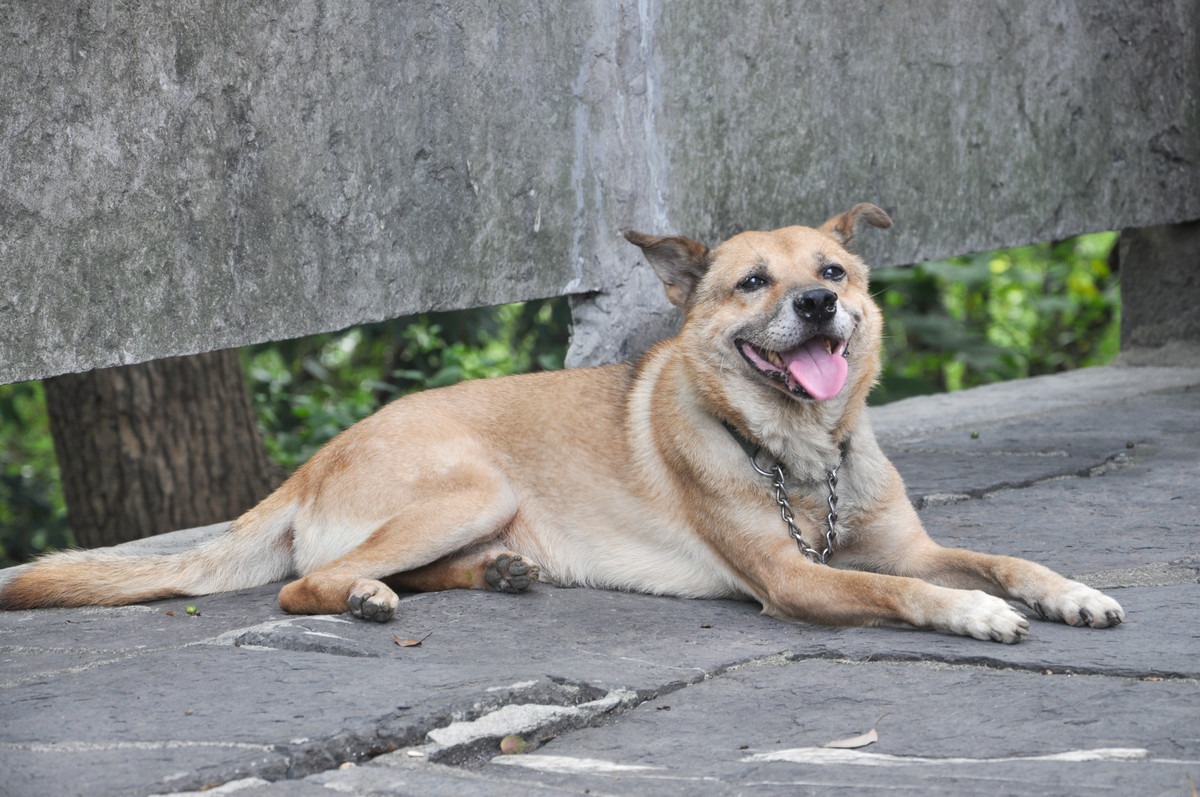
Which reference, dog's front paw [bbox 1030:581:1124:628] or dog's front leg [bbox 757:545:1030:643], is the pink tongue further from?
dog's front paw [bbox 1030:581:1124:628]

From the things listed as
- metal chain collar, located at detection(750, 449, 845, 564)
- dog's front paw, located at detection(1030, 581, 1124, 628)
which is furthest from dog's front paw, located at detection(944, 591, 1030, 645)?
metal chain collar, located at detection(750, 449, 845, 564)

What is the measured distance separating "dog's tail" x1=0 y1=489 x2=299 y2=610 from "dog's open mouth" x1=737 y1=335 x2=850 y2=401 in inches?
61.1

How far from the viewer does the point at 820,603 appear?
10.9 ft

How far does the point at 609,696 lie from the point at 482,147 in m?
2.52

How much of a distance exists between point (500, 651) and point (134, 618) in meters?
1.22

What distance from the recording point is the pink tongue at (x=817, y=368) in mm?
3586

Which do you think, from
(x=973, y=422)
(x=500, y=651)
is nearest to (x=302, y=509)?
(x=500, y=651)

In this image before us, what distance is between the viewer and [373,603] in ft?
10.9

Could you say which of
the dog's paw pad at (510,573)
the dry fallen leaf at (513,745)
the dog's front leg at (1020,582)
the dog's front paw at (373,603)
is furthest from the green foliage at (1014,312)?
the dry fallen leaf at (513,745)

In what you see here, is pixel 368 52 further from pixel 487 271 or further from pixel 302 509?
pixel 302 509

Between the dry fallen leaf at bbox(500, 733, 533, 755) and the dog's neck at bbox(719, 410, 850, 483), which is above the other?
the dog's neck at bbox(719, 410, 850, 483)

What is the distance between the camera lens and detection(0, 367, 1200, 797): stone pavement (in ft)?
7.03

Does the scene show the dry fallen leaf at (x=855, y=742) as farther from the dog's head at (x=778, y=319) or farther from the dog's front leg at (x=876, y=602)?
the dog's head at (x=778, y=319)

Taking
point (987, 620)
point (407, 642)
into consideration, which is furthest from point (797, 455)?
point (407, 642)
